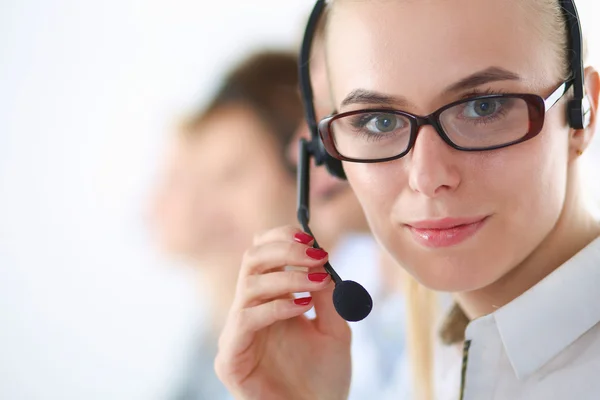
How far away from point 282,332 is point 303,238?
20cm

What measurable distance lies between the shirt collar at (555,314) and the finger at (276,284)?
0.28 meters

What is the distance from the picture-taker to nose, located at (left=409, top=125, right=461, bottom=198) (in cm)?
88

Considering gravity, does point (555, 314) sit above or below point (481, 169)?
below

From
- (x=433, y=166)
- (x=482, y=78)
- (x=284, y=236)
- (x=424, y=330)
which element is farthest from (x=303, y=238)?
(x=424, y=330)

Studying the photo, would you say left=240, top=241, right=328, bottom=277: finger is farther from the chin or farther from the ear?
the ear

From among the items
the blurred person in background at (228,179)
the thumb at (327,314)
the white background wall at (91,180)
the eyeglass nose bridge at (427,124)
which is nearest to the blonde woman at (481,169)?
the eyeglass nose bridge at (427,124)

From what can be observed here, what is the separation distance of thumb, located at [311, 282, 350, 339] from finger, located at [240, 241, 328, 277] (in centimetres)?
11

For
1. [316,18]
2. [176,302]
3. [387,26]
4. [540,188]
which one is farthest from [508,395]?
[176,302]

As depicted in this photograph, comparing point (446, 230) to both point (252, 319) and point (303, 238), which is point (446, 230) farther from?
point (252, 319)

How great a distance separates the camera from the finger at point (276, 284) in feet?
3.29

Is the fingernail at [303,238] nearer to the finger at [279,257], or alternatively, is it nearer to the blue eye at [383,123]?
the finger at [279,257]

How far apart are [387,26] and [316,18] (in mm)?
213

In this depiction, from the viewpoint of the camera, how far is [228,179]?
73.9 inches

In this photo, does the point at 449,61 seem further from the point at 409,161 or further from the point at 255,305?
the point at 255,305
